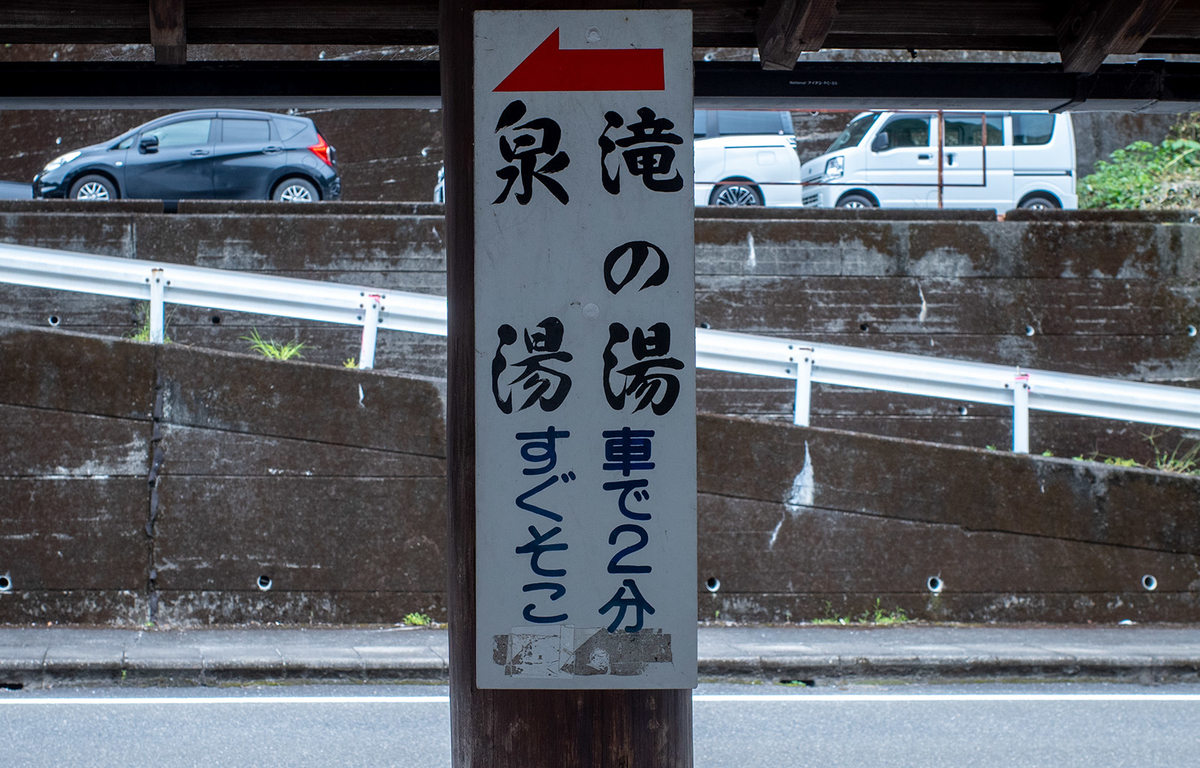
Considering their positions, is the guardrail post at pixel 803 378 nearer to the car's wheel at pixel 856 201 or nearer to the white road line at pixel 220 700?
the white road line at pixel 220 700

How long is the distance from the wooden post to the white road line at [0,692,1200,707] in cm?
474

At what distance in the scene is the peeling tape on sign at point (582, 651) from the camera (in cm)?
246

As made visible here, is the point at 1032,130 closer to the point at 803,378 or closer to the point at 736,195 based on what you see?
the point at 736,195

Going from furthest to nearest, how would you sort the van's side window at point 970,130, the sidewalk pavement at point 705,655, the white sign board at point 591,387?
the van's side window at point 970,130 < the sidewalk pavement at point 705,655 < the white sign board at point 591,387

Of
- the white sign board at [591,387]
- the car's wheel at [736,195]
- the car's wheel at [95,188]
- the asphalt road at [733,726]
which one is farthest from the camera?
the car's wheel at [736,195]

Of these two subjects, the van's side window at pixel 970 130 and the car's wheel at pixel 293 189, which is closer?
the car's wheel at pixel 293 189

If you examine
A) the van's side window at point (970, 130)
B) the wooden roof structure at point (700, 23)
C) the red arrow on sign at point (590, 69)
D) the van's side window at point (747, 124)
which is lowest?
the red arrow on sign at point (590, 69)

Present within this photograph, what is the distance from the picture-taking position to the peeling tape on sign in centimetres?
246

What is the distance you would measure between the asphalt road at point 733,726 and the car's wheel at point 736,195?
30.8 ft

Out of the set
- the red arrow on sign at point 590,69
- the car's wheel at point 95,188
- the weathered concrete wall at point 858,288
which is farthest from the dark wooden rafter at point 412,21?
the car's wheel at point 95,188

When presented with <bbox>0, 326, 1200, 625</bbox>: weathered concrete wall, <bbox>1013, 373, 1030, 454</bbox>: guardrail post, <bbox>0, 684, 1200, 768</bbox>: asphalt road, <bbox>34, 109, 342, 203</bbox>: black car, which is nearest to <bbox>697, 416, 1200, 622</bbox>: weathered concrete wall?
<bbox>0, 326, 1200, 625</bbox>: weathered concrete wall

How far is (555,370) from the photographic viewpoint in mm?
2459

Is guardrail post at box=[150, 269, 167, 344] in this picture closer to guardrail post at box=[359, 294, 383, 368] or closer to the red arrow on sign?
guardrail post at box=[359, 294, 383, 368]

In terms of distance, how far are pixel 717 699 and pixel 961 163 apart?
11.8 metres
